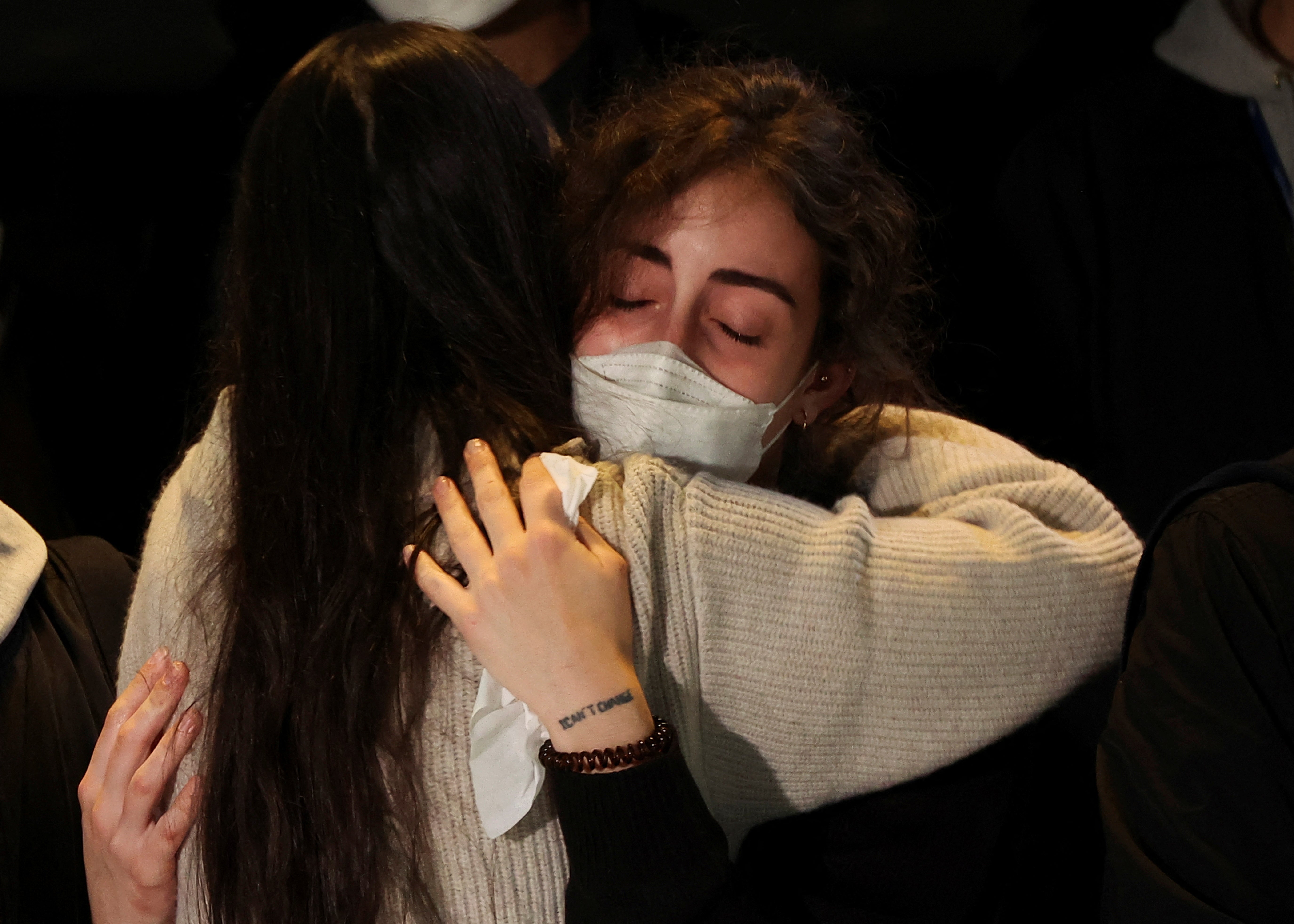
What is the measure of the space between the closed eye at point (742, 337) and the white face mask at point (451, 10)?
2.48 ft

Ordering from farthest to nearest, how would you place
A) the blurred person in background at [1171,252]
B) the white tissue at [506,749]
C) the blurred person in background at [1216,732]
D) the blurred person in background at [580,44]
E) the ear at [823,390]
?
the blurred person in background at [580,44] < the blurred person in background at [1171,252] < the ear at [823,390] < the white tissue at [506,749] < the blurred person in background at [1216,732]

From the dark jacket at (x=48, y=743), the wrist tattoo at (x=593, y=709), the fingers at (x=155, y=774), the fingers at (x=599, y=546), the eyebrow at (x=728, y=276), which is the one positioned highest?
the eyebrow at (x=728, y=276)

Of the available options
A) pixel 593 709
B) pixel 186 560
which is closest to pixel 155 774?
pixel 186 560

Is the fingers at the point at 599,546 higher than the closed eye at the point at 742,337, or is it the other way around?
the closed eye at the point at 742,337

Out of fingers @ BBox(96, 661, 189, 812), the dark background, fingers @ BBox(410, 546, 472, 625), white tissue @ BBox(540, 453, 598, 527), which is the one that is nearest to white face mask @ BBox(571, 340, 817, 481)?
white tissue @ BBox(540, 453, 598, 527)

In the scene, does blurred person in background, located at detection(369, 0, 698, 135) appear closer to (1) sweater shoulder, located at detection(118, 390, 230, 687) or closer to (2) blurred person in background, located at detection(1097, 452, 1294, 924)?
(1) sweater shoulder, located at detection(118, 390, 230, 687)

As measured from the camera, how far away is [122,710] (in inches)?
49.0

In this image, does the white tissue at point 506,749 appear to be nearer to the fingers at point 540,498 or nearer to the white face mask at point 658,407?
the fingers at point 540,498

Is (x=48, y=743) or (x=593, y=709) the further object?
(x=48, y=743)

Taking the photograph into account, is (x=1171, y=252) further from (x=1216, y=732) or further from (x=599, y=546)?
(x=599, y=546)

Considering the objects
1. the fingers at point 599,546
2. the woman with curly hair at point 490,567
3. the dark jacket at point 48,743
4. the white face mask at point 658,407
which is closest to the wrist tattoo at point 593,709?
the woman with curly hair at point 490,567

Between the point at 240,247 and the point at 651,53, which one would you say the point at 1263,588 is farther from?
the point at 651,53

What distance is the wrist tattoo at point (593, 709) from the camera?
1.06 metres

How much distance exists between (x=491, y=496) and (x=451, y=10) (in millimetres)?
970
